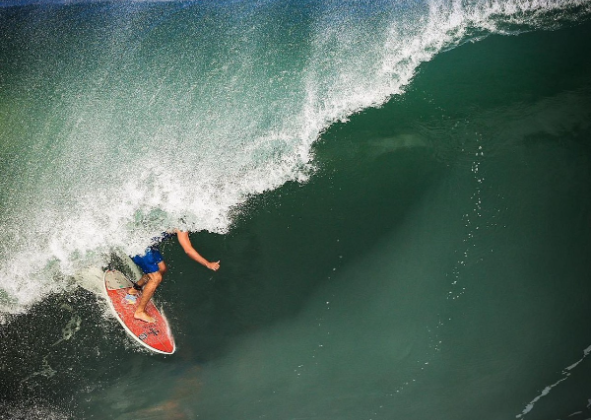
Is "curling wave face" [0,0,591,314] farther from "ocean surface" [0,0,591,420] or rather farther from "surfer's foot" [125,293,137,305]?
"surfer's foot" [125,293,137,305]

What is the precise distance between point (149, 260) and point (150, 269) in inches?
2.9

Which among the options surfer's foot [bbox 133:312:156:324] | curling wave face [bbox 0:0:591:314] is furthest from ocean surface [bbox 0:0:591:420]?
surfer's foot [bbox 133:312:156:324]

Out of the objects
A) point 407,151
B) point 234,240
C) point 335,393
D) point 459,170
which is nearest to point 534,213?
point 459,170

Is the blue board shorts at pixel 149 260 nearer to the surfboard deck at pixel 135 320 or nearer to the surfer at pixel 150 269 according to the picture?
the surfer at pixel 150 269

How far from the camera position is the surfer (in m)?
2.98

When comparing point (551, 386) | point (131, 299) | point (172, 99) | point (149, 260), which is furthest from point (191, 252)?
point (551, 386)

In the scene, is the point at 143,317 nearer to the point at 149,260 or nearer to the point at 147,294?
the point at 147,294

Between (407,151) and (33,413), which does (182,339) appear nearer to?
(33,413)

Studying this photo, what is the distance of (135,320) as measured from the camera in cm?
336

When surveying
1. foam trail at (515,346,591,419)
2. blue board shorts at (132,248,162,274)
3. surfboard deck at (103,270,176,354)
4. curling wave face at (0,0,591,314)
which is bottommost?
foam trail at (515,346,591,419)

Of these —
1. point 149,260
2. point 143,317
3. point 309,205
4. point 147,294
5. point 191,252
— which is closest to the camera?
point 191,252

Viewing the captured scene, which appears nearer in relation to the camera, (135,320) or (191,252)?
(191,252)

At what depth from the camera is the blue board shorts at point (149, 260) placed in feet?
10.1

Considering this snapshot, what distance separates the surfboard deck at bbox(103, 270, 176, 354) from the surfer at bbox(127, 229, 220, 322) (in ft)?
0.17
